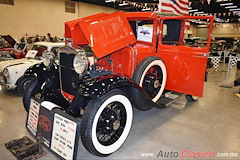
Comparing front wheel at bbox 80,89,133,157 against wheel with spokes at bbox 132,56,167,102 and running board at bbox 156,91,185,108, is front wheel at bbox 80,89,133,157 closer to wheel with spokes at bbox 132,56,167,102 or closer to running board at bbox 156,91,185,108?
wheel with spokes at bbox 132,56,167,102

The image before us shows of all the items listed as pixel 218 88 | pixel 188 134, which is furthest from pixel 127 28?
pixel 218 88

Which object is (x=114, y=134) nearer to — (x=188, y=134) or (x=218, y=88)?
(x=188, y=134)

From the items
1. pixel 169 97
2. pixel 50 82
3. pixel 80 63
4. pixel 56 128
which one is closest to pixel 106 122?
pixel 56 128

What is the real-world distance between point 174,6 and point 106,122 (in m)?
4.30

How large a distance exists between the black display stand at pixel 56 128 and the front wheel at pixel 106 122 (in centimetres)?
11

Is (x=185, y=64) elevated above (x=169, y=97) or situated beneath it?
elevated above

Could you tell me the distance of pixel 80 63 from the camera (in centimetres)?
207

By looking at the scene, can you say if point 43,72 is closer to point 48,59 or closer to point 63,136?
point 48,59

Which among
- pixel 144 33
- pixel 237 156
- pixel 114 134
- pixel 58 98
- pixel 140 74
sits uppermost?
pixel 144 33

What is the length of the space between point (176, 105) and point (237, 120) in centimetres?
115

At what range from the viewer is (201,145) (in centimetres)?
242

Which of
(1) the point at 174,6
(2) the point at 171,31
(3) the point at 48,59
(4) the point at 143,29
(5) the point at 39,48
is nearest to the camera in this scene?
(3) the point at 48,59

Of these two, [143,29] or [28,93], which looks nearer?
[28,93]

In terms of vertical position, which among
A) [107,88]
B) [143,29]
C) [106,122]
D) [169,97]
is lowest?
[169,97]
